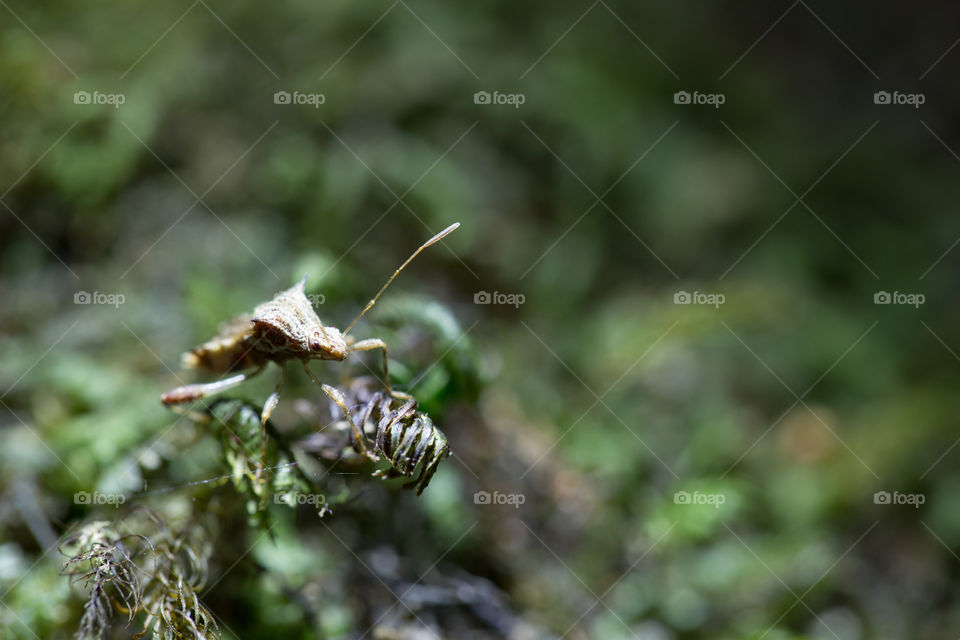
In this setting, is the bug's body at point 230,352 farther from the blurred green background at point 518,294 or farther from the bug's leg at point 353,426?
the bug's leg at point 353,426

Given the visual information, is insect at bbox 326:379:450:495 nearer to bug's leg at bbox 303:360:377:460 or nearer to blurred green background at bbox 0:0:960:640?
bug's leg at bbox 303:360:377:460

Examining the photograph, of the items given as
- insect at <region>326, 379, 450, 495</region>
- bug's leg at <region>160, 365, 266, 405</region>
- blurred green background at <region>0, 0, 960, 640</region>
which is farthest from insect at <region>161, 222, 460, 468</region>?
blurred green background at <region>0, 0, 960, 640</region>

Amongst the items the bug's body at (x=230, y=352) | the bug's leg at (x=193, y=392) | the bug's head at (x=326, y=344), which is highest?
the bug's head at (x=326, y=344)

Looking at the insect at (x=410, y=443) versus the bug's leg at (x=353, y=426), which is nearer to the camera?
the insect at (x=410, y=443)

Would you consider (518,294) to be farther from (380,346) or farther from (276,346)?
(276,346)

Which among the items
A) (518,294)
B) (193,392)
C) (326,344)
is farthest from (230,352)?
(518,294)

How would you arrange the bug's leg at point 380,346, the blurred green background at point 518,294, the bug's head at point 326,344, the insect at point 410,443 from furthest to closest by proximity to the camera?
1. the blurred green background at point 518,294
2. the bug's leg at point 380,346
3. the bug's head at point 326,344
4. the insect at point 410,443

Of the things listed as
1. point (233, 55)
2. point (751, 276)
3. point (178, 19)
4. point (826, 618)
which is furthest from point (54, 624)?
point (751, 276)

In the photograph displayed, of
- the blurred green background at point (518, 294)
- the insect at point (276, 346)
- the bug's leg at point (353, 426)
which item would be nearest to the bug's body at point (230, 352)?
the insect at point (276, 346)
